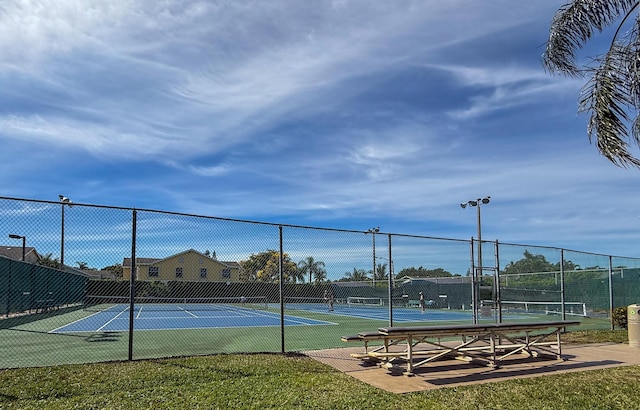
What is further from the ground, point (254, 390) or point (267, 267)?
point (267, 267)

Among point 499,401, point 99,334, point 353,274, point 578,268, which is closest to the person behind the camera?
point 499,401

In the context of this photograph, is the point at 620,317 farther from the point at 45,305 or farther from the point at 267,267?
the point at 45,305

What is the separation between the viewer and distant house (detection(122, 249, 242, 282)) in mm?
10852

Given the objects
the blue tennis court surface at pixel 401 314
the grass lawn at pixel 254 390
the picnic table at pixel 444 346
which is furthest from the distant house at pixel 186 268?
the blue tennis court surface at pixel 401 314

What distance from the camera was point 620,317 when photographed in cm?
1588

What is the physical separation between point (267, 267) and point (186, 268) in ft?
5.93

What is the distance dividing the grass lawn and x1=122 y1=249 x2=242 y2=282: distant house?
277 centimetres

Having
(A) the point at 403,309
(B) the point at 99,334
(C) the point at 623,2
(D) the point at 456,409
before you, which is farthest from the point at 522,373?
(A) the point at 403,309

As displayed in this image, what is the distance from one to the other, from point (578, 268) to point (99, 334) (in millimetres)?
17392

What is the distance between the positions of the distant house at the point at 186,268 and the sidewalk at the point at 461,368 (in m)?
3.25

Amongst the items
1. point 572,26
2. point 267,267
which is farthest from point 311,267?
point 572,26

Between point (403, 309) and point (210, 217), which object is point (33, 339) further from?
point (403, 309)

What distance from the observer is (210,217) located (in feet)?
30.2

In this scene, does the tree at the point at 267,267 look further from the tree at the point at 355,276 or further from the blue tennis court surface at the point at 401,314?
→ the blue tennis court surface at the point at 401,314
